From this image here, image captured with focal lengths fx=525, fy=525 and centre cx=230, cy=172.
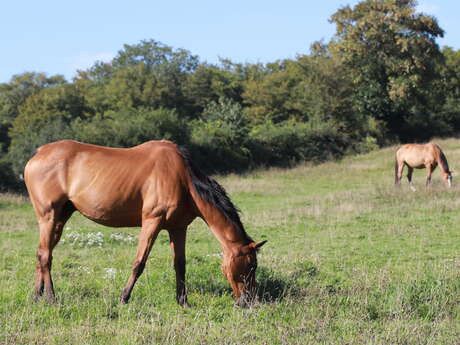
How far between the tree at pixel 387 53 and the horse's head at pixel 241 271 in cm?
3695

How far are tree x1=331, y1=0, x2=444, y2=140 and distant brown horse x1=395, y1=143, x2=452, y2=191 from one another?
19.3 m

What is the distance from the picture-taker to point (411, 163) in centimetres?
2186

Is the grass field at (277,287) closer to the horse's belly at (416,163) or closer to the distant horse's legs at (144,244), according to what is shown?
→ the distant horse's legs at (144,244)

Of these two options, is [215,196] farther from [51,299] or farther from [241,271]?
[51,299]

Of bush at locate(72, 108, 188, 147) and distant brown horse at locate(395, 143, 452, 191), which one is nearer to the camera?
distant brown horse at locate(395, 143, 452, 191)

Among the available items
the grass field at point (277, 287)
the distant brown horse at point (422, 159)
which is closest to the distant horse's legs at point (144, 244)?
the grass field at point (277, 287)

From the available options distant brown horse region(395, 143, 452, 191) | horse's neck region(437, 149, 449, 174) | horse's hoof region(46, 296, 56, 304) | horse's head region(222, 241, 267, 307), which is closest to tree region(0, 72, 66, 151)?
distant brown horse region(395, 143, 452, 191)

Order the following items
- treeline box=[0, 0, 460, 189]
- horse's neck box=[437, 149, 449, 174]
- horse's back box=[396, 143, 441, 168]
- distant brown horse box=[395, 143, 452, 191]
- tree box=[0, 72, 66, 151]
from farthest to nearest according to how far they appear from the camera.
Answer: tree box=[0, 72, 66, 151] < treeline box=[0, 0, 460, 189] < horse's back box=[396, 143, 441, 168] < distant brown horse box=[395, 143, 452, 191] < horse's neck box=[437, 149, 449, 174]

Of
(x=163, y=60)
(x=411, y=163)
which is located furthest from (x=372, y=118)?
(x=163, y=60)

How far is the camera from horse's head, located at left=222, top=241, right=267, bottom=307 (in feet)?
19.2

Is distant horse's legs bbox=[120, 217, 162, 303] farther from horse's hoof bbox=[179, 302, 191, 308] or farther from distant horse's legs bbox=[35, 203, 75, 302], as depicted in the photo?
distant horse's legs bbox=[35, 203, 75, 302]

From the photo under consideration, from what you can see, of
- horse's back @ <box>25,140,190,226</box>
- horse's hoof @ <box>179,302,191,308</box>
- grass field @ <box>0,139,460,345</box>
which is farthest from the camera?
horse's back @ <box>25,140,190,226</box>

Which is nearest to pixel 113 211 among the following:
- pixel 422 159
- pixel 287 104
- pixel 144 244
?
pixel 144 244

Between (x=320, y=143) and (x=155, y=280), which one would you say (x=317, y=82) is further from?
(x=155, y=280)
